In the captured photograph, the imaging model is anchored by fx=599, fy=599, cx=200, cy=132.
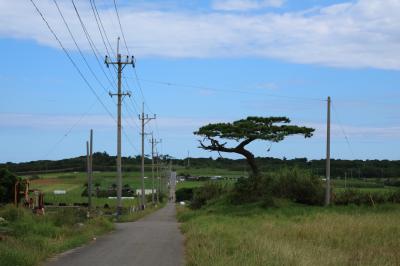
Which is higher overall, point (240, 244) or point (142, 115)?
point (142, 115)

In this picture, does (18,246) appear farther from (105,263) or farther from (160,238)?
(160,238)

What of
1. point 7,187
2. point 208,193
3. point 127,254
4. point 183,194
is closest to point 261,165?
point 208,193

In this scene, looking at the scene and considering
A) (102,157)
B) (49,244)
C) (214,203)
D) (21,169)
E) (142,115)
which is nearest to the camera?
(49,244)

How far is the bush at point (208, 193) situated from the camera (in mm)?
56281

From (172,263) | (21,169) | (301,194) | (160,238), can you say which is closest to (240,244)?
(172,263)

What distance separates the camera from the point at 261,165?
7050 cm

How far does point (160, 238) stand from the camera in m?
26.0

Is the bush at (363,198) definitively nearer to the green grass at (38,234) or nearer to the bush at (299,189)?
the bush at (299,189)

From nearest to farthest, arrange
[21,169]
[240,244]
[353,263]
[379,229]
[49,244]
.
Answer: [353,263] < [240,244] < [49,244] < [379,229] < [21,169]

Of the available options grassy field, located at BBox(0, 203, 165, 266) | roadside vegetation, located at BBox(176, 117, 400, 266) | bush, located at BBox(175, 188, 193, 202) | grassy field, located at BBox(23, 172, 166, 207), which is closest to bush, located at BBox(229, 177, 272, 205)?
roadside vegetation, located at BBox(176, 117, 400, 266)

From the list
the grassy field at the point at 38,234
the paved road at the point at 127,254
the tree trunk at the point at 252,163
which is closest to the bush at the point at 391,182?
the tree trunk at the point at 252,163

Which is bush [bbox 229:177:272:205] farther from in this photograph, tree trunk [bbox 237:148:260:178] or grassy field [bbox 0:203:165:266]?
grassy field [bbox 0:203:165:266]

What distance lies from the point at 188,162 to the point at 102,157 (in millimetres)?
53185

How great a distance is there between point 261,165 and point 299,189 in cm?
2501
